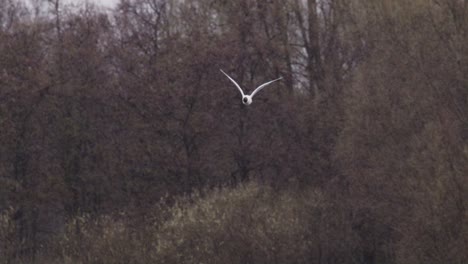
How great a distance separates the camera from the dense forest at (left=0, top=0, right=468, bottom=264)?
84.8 feet

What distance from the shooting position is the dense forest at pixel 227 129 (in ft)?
84.8

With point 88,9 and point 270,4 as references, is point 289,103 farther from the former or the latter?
point 88,9

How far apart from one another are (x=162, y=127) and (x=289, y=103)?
15.9 feet

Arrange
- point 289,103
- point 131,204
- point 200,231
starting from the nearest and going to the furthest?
point 200,231 < point 131,204 < point 289,103

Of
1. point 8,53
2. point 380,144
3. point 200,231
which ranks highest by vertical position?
point 8,53

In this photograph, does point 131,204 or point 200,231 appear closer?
point 200,231

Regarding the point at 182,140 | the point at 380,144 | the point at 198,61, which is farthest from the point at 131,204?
the point at 380,144

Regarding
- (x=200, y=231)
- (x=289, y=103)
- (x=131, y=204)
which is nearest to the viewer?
(x=200, y=231)

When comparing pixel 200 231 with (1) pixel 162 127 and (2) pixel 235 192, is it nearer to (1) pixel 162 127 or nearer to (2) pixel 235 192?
(2) pixel 235 192

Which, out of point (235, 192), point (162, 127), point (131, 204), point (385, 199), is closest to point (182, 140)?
point (162, 127)

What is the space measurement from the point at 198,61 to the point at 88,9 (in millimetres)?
5667

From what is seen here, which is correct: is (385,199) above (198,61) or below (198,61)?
below

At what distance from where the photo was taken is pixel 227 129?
35.5 meters

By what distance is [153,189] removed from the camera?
34219 millimetres
